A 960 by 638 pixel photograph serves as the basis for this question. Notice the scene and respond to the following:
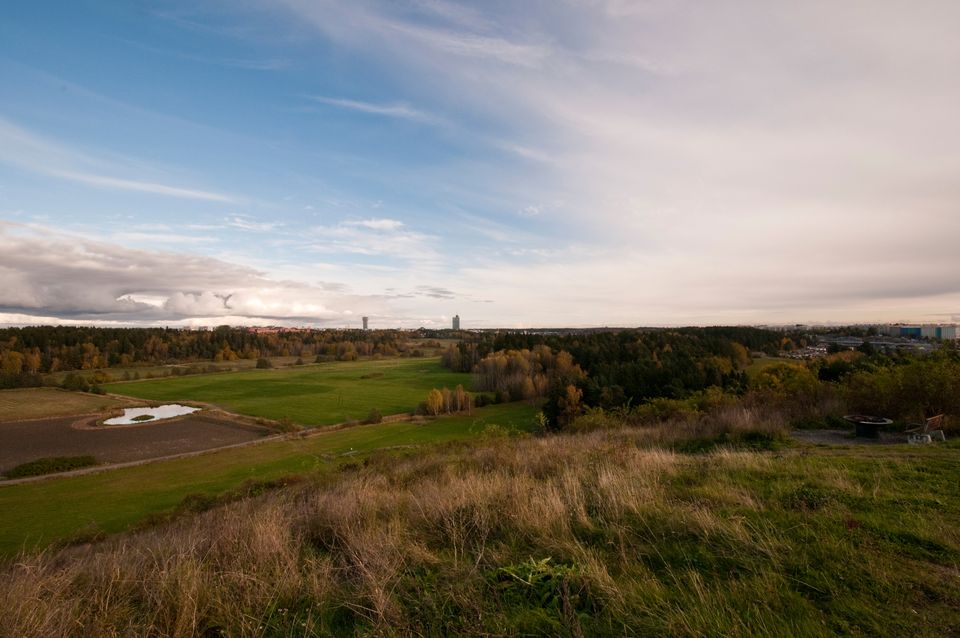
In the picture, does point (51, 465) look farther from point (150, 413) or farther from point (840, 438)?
point (840, 438)

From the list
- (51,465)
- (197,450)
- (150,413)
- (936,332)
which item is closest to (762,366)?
(936,332)

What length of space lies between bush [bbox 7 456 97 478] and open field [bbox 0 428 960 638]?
5611 cm

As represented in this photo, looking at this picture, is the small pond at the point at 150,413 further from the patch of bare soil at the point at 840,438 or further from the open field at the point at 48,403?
the patch of bare soil at the point at 840,438

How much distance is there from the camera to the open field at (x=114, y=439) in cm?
4925

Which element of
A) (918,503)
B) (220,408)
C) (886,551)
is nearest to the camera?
(886,551)

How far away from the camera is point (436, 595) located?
3.70m

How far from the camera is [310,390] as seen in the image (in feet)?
301

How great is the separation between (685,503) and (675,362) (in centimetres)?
5701

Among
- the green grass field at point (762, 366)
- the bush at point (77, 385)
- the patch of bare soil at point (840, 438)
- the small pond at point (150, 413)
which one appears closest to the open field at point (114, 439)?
the small pond at point (150, 413)

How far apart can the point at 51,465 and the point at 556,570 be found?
6227 cm

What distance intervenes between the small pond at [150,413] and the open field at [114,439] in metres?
4.72

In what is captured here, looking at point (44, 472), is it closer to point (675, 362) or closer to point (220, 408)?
point (220, 408)

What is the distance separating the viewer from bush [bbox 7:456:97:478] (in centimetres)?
4291

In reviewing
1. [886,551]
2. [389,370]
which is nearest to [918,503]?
[886,551]
